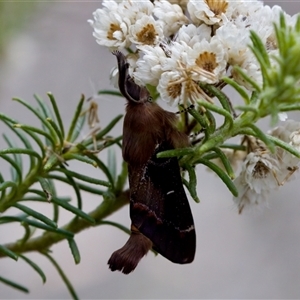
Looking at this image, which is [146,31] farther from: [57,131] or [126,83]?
[57,131]

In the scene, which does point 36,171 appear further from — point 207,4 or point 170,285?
point 170,285

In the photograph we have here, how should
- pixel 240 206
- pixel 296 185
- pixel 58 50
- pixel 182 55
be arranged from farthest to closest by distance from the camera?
1. pixel 58 50
2. pixel 296 185
3. pixel 240 206
4. pixel 182 55

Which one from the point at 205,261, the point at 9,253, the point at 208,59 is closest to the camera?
the point at 208,59

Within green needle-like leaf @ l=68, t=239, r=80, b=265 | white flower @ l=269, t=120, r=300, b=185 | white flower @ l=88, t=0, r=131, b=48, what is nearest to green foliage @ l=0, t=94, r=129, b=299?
green needle-like leaf @ l=68, t=239, r=80, b=265

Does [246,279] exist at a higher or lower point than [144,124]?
lower

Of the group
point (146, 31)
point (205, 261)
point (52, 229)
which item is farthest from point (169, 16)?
point (205, 261)

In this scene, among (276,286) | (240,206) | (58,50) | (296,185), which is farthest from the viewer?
(58,50)

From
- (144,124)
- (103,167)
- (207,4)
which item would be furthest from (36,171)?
(207,4)

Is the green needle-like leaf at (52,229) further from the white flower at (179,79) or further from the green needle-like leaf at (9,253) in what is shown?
the white flower at (179,79)
